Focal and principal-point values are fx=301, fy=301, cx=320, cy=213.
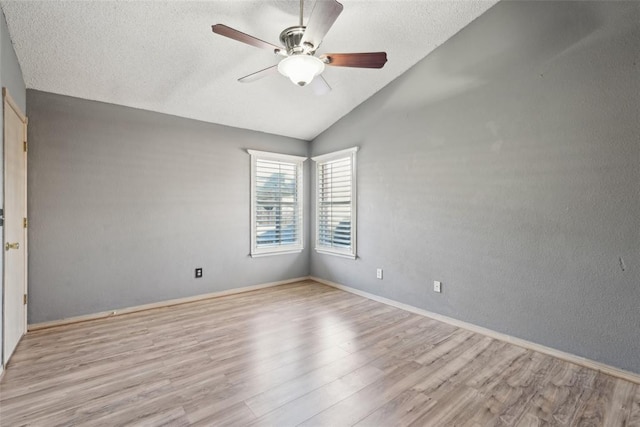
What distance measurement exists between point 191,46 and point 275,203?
2.49 m

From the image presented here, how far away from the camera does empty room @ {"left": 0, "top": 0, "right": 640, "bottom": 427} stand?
2.06 metres

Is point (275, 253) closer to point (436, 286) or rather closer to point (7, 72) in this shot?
point (436, 286)

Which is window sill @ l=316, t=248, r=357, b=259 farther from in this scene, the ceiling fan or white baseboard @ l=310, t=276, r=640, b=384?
the ceiling fan

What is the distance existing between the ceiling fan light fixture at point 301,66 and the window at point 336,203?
2192 mm

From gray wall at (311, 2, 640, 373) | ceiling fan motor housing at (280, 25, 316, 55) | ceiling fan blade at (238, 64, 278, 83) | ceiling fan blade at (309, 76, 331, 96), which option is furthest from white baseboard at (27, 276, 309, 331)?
ceiling fan motor housing at (280, 25, 316, 55)

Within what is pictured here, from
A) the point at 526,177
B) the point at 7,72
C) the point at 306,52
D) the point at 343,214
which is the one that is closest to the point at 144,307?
the point at 7,72

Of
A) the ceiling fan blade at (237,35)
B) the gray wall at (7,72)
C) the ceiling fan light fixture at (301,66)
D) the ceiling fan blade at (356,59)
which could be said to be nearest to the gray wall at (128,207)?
the gray wall at (7,72)

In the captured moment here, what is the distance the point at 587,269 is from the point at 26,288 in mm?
5060

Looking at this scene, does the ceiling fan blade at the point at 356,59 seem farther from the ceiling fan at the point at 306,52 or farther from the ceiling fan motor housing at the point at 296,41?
the ceiling fan motor housing at the point at 296,41

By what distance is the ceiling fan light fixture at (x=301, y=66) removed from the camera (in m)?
2.07

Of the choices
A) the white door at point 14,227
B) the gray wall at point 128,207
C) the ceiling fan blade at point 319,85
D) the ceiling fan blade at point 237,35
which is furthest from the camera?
the gray wall at point 128,207

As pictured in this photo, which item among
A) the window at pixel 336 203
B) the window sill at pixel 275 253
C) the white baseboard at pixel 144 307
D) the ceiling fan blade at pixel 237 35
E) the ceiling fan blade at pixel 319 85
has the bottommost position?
the white baseboard at pixel 144 307

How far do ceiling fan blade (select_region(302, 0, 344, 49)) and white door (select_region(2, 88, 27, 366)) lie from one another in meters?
2.31

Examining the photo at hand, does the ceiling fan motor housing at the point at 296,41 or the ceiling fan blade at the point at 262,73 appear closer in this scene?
the ceiling fan motor housing at the point at 296,41
